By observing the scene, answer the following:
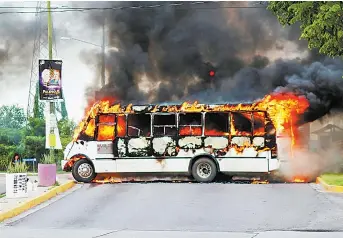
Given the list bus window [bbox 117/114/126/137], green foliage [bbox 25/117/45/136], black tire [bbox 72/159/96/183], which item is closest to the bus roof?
bus window [bbox 117/114/126/137]

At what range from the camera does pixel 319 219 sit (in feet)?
40.5

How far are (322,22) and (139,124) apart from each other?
5831 millimetres

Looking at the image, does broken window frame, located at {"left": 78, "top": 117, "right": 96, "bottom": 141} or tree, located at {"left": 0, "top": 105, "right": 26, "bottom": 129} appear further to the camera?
tree, located at {"left": 0, "top": 105, "right": 26, "bottom": 129}

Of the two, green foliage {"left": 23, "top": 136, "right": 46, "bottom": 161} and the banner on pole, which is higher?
the banner on pole

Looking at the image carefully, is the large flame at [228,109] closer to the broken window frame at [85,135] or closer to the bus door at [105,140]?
the broken window frame at [85,135]

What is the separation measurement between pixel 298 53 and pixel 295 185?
8.54 metres

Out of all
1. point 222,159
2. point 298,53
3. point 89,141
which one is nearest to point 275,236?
point 222,159

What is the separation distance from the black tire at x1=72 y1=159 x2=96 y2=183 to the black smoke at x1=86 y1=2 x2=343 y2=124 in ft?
17.4

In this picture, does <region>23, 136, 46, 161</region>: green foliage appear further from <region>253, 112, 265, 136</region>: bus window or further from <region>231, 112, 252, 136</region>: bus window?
<region>253, 112, 265, 136</region>: bus window

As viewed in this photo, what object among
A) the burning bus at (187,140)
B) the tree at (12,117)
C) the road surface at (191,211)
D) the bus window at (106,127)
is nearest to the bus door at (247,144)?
the burning bus at (187,140)

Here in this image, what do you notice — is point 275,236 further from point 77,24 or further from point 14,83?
point 14,83

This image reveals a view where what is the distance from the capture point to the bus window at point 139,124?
19672 mm

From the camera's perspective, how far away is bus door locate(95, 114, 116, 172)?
1975 cm

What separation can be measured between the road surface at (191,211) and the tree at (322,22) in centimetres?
406
